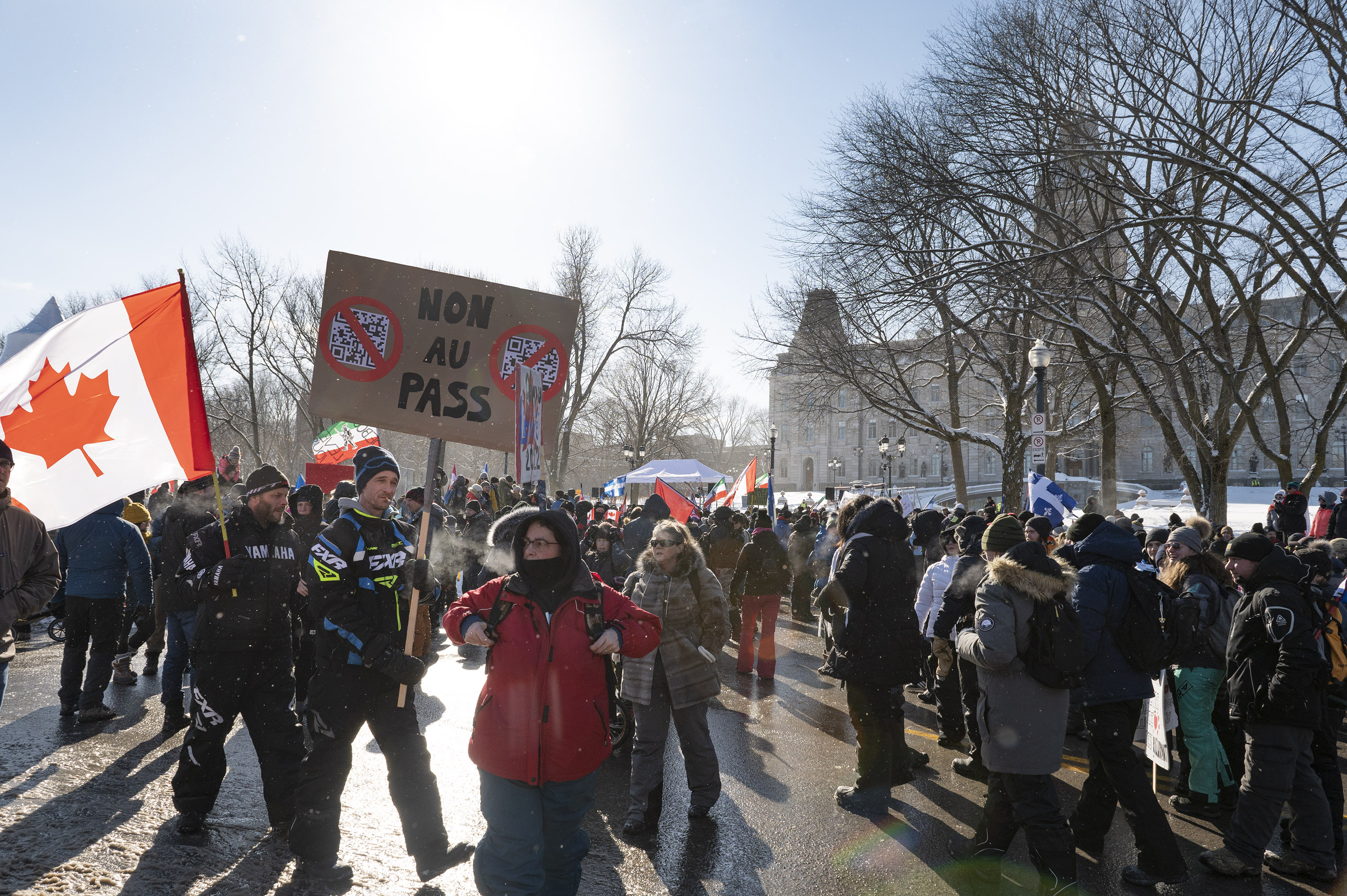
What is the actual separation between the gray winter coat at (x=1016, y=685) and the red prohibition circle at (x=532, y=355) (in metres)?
2.52

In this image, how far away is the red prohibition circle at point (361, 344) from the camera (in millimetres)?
4348

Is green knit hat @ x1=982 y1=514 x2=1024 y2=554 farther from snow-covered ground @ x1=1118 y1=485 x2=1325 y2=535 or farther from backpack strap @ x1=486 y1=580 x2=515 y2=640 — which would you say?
snow-covered ground @ x1=1118 y1=485 x2=1325 y2=535

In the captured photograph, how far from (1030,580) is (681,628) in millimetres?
2009

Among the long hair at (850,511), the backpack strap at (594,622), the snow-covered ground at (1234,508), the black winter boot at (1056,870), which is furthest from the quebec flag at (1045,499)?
the snow-covered ground at (1234,508)

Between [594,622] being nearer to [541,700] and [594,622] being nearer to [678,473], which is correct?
[541,700]

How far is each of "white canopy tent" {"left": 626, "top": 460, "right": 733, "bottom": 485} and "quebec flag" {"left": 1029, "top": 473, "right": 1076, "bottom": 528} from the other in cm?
997

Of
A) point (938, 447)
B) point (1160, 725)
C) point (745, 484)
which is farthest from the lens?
point (938, 447)

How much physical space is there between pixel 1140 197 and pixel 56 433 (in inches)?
566

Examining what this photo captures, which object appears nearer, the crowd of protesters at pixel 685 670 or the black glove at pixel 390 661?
the crowd of protesters at pixel 685 670

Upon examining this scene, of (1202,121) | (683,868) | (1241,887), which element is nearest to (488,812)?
(683,868)

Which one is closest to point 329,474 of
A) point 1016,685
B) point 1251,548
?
point 1016,685

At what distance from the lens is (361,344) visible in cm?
438

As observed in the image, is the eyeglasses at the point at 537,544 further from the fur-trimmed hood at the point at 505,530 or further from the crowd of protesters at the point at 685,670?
the fur-trimmed hood at the point at 505,530

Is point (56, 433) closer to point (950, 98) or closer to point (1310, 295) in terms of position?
point (950, 98)
